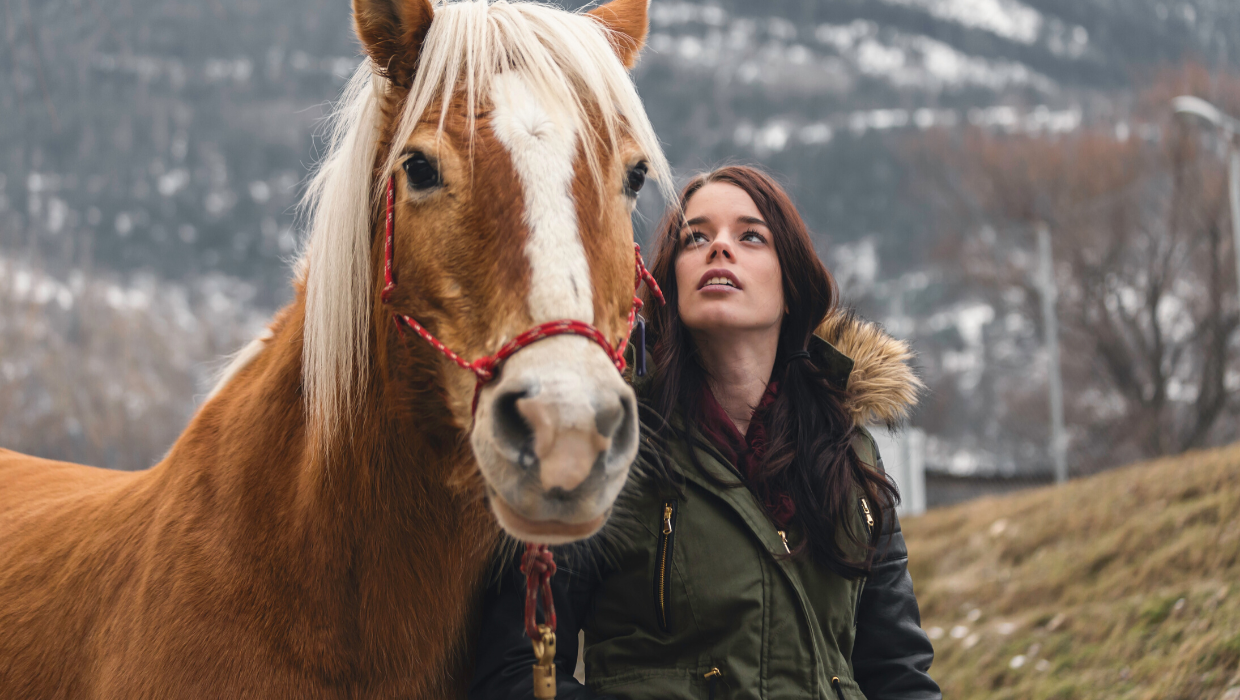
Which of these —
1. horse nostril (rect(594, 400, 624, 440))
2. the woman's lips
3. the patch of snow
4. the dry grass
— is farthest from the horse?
the patch of snow

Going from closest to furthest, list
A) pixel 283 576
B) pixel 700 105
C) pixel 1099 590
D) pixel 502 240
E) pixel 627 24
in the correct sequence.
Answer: pixel 502 240 → pixel 283 576 → pixel 627 24 → pixel 1099 590 → pixel 700 105

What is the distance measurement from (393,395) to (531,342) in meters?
0.57

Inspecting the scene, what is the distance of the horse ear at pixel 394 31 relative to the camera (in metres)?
1.94

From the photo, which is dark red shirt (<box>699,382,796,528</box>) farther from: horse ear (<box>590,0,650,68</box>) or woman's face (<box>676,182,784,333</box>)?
horse ear (<box>590,0,650,68</box>)

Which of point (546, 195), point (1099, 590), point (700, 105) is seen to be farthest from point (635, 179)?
point (700, 105)

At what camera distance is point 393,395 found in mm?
1937

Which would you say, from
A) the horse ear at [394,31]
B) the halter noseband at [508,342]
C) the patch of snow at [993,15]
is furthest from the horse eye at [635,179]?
the patch of snow at [993,15]

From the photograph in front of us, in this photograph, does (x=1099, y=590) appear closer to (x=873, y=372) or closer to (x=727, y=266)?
(x=873, y=372)

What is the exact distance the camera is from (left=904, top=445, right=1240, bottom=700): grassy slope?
172 inches

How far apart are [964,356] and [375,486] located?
29533 millimetres

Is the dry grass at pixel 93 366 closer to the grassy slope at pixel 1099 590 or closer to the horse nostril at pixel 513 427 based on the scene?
the grassy slope at pixel 1099 590

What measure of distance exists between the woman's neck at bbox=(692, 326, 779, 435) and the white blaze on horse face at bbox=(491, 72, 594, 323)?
93 centimetres

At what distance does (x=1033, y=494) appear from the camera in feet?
31.6

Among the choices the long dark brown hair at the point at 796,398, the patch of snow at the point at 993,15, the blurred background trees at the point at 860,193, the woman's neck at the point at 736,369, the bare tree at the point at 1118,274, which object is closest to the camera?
the long dark brown hair at the point at 796,398
